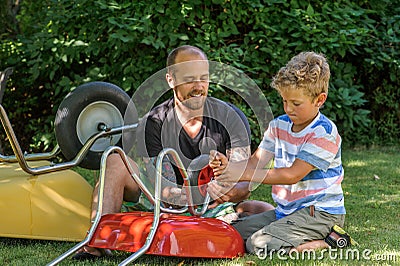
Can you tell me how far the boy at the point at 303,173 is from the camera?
3.04 m

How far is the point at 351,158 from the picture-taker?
244 inches

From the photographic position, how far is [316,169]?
312 centimetres

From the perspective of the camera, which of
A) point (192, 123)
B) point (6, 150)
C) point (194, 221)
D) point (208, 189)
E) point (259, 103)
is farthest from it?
point (6, 150)

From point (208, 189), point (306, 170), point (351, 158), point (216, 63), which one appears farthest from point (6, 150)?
point (306, 170)

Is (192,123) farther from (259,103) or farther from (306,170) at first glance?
(259,103)

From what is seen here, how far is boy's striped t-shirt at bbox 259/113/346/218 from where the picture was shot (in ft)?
10.1

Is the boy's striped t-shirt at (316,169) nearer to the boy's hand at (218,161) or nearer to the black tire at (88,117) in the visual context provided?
the boy's hand at (218,161)

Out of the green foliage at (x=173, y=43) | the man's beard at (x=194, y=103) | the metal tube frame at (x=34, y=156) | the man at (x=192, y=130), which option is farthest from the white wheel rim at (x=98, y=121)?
the green foliage at (x=173, y=43)

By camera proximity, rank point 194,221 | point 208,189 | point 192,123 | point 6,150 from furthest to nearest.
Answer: point 6,150 < point 192,123 < point 208,189 < point 194,221

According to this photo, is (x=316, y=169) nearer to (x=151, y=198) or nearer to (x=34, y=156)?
(x=151, y=198)

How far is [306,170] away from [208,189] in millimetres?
498

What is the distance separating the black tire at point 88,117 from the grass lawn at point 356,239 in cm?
59

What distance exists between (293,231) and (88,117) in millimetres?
1445

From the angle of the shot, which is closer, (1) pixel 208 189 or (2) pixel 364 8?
(1) pixel 208 189
